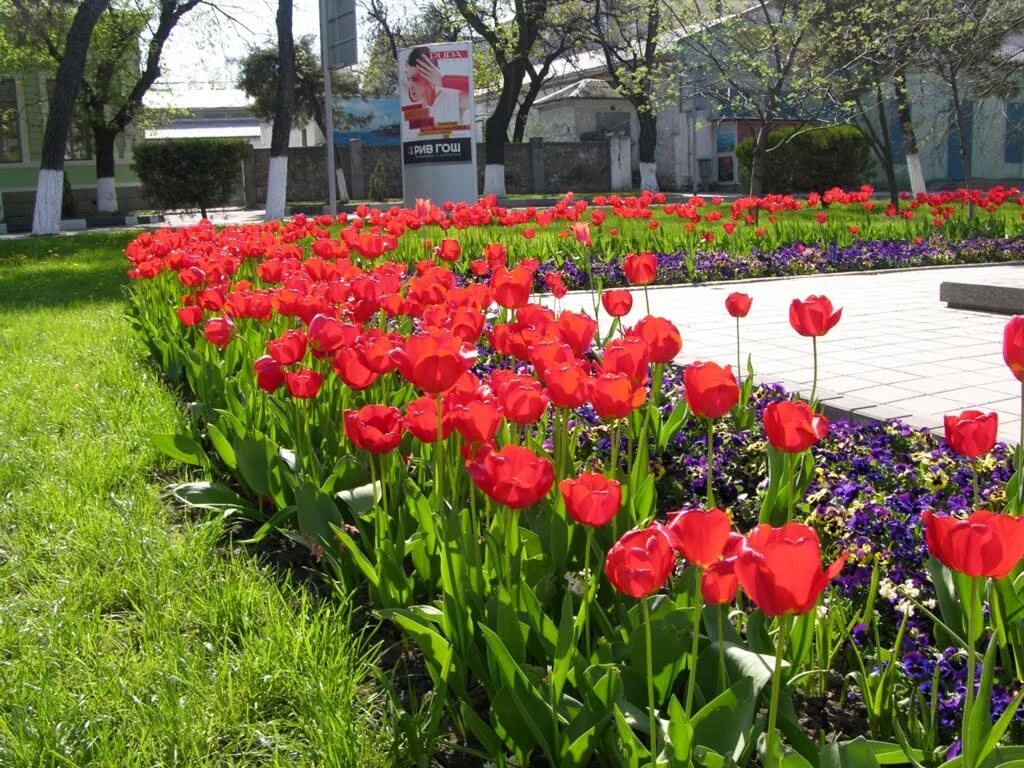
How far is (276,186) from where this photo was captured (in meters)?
22.5

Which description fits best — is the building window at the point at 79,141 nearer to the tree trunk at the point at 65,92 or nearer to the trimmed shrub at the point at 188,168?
the trimmed shrub at the point at 188,168

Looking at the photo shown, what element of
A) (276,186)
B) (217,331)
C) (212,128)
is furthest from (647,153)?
(217,331)

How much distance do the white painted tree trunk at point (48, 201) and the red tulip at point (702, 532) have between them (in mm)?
19839

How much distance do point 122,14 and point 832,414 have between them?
27.8 meters

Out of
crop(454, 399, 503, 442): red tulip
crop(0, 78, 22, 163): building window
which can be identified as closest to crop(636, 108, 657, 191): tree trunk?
crop(0, 78, 22, 163): building window

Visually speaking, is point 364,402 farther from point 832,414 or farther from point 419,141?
point 419,141

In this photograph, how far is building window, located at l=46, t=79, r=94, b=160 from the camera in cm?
3002

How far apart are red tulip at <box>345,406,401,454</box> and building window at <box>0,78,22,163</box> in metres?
30.6

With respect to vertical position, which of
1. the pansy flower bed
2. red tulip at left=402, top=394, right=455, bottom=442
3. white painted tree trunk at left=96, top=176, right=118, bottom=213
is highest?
white painted tree trunk at left=96, top=176, right=118, bottom=213

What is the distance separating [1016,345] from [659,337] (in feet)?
2.64

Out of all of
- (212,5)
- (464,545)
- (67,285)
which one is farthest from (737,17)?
(464,545)

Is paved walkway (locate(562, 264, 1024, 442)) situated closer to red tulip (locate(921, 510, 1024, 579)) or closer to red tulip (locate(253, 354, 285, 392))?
red tulip (locate(253, 354, 285, 392))

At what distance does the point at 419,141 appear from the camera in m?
19.1

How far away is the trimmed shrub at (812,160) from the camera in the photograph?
27.5 m
